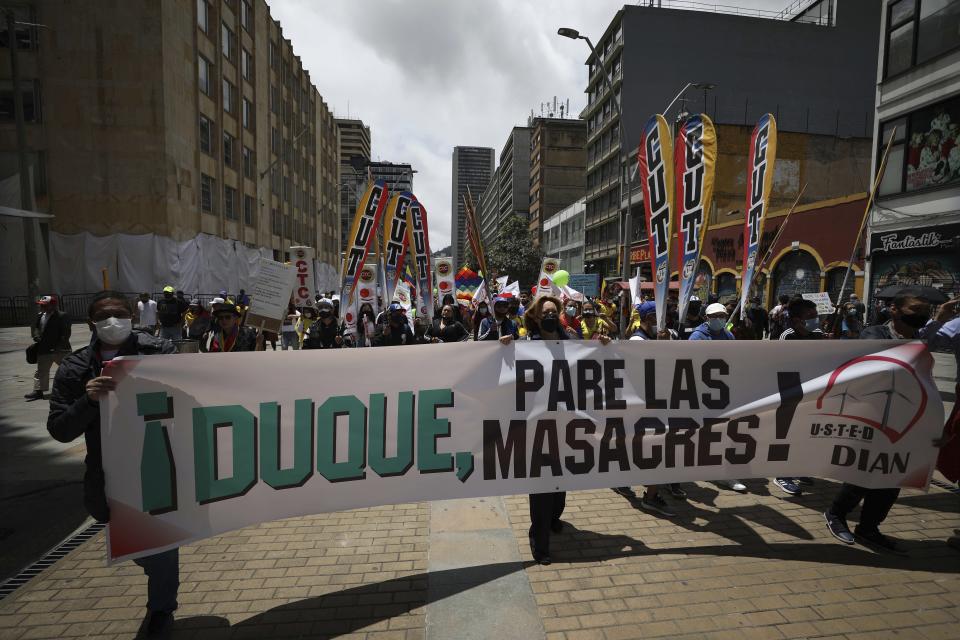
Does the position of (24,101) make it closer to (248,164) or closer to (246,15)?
(248,164)

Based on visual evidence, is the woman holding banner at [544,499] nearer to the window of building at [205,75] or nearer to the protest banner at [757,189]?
the protest banner at [757,189]

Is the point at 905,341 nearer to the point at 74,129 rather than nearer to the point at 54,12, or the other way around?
the point at 74,129

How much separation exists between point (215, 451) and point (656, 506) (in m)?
3.52

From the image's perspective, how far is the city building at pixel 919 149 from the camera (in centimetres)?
1555

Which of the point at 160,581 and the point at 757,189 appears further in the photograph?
the point at 757,189

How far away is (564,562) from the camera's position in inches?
141

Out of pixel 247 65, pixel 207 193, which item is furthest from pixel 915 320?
pixel 247 65

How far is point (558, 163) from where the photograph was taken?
7669cm

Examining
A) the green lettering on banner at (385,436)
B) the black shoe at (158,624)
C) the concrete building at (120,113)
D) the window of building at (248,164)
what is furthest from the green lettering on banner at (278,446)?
the window of building at (248,164)

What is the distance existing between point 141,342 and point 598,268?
54154 mm

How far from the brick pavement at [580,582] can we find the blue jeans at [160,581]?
190 millimetres

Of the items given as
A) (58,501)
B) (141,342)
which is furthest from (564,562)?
(58,501)

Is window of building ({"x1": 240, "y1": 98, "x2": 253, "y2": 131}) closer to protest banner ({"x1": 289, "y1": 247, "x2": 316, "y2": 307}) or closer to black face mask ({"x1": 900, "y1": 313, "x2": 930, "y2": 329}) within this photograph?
protest banner ({"x1": 289, "y1": 247, "x2": 316, "y2": 307})

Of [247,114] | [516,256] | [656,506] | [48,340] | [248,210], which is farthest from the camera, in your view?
[516,256]
